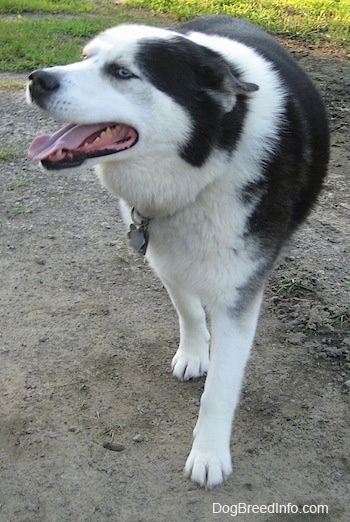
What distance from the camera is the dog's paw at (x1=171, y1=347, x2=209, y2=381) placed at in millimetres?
3262

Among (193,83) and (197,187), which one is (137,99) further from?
(197,187)

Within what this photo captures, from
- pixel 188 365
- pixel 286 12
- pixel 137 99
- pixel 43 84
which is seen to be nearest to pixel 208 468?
pixel 188 365

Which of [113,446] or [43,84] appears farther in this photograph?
[113,446]

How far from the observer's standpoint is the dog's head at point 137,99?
2.36m

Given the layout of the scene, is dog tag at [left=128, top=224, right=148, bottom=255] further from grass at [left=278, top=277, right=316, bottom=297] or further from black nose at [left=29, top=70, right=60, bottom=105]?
grass at [left=278, top=277, right=316, bottom=297]

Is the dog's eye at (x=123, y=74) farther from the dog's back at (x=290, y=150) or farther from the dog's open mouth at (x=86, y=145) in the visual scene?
the dog's back at (x=290, y=150)

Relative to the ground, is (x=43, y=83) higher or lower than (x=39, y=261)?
higher

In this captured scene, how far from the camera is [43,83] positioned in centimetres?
236

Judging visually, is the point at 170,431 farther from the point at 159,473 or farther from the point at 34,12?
the point at 34,12

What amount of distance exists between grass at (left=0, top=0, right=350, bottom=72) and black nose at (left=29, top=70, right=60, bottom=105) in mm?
4389

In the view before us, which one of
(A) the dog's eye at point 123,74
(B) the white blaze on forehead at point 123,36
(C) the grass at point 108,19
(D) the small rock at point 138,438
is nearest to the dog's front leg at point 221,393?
(D) the small rock at point 138,438

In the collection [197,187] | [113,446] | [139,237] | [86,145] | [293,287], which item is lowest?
[113,446]

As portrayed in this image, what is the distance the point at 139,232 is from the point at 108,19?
584 cm

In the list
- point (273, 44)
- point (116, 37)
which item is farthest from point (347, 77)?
point (116, 37)
